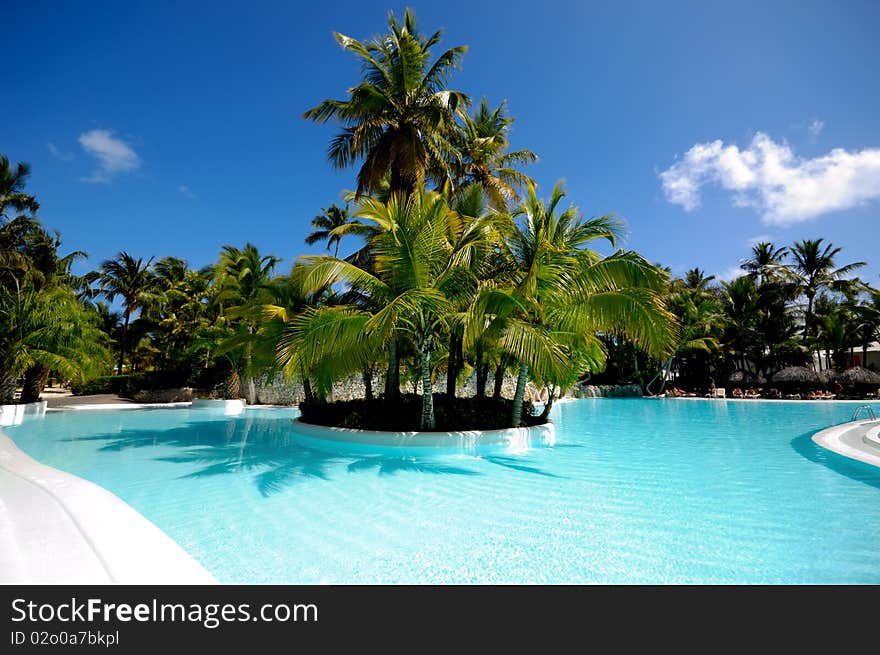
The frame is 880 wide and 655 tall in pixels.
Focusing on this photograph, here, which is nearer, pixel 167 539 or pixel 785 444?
pixel 167 539

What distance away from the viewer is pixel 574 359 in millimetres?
11406

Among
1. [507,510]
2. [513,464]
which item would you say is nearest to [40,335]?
[513,464]

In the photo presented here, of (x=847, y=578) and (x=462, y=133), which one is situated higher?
(x=462, y=133)

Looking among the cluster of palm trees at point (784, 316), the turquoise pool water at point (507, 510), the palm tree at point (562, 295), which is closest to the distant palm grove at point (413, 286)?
the palm tree at point (562, 295)

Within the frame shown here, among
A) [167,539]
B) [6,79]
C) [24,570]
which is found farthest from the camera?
[6,79]

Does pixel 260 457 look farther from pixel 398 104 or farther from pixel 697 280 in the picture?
pixel 697 280

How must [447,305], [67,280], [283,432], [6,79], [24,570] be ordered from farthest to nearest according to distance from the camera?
[67,280] < [283,432] < [447,305] < [6,79] < [24,570]

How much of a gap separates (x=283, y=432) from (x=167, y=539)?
26.9 feet

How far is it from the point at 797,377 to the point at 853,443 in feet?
78.8

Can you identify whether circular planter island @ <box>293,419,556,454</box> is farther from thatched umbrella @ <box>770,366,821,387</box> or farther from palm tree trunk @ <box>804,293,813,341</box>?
palm tree trunk @ <box>804,293,813,341</box>

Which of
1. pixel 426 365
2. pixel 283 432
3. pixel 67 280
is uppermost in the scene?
pixel 67 280

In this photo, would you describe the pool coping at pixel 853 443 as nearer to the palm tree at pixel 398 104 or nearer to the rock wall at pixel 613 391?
the palm tree at pixel 398 104
